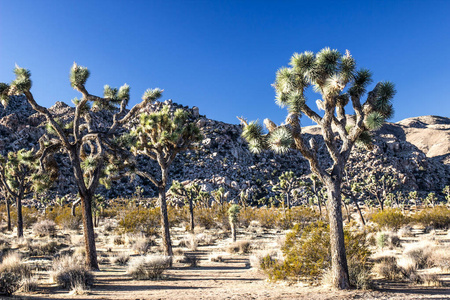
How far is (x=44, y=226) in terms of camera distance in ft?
72.4

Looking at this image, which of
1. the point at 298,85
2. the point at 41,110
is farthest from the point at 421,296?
the point at 41,110

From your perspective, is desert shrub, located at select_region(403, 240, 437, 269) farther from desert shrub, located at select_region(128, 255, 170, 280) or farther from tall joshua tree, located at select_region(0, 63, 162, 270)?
tall joshua tree, located at select_region(0, 63, 162, 270)

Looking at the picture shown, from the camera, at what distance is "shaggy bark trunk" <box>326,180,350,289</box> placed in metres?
7.70

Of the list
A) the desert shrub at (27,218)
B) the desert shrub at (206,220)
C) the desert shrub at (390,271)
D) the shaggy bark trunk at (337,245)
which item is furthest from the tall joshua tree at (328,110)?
the desert shrub at (27,218)

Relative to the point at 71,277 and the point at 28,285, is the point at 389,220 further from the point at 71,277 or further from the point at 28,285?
the point at 28,285

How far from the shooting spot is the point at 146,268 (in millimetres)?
10188

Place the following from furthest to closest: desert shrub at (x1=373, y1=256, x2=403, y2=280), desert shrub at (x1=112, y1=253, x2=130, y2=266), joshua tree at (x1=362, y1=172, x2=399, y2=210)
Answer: joshua tree at (x1=362, y1=172, x2=399, y2=210)
desert shrub at (x1=112, y1=253, x2=130, y2=266)
desert shrub at (x1=373, y1=256, x2=403, y2=280)

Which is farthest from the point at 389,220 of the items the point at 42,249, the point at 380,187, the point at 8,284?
the point at 380,187

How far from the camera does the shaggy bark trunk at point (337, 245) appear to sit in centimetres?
770

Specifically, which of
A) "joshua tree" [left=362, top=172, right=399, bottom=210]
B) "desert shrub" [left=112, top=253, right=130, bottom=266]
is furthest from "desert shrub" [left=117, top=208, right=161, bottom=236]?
"joshua tree" [left=362, top=172, right=399, bottom=210]

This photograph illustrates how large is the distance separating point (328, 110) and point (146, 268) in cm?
773

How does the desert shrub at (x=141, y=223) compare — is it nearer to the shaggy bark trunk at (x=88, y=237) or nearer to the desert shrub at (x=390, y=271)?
the shaggy bark trunk at (x=88, y=237)

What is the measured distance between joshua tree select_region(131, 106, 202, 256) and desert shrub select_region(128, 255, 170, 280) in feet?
11.2

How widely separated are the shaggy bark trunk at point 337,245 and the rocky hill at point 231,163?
4969 cm
